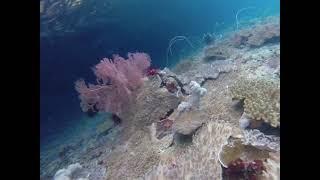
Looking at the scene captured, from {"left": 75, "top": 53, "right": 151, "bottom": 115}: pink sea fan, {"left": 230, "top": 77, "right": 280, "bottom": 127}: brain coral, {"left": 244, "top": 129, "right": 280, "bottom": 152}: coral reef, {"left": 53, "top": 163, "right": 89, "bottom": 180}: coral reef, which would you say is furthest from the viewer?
{"left": 75, "top": 53, "right": 151, "bottom": 115}: pink sea fan

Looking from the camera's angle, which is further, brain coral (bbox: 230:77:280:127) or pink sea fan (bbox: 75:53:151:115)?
pink sea fan (bbox: 75:53:151:115)

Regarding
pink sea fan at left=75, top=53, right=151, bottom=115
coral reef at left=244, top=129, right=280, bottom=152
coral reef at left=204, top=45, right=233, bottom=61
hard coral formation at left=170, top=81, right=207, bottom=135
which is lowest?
coral reef at left=244, top=129, right=280, bottom=152

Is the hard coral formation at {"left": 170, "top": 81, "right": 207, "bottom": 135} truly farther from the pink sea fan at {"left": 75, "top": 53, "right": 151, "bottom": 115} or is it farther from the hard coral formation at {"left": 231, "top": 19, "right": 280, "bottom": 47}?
the hard coral formation at {"left": 231, "top": 19, "right": 280, "bottom": 47}

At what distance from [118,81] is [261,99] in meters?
2.96

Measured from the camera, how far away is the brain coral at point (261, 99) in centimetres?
445

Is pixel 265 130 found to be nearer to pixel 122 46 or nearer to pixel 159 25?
pixel 122 46

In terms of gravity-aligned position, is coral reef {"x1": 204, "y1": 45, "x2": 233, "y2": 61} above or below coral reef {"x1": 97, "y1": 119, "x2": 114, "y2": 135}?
above

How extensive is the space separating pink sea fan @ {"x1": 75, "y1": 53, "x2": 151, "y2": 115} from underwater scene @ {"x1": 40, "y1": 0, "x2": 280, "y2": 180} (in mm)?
20

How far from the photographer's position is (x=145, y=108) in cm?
629

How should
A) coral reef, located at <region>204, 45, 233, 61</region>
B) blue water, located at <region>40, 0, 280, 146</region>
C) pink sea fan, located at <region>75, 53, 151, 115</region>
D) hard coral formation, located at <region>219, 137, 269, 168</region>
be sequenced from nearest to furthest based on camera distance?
hard coral formation, located at <region>219, 137, 269, 168</region>, pink sea fan, located at <region>75, 53, 151, 115</region>, coral reef, located at <region>204, 45, 233, 61</region>, blue water, located at <region>40, 0, 280, 146</region>

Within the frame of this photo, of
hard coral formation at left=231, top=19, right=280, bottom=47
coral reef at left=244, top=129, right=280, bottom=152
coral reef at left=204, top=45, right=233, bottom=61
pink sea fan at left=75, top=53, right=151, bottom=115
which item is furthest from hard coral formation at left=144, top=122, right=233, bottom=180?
hard coral formation at left=231, top=19, right=280, bottom=47

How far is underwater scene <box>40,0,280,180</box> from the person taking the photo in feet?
14.6
